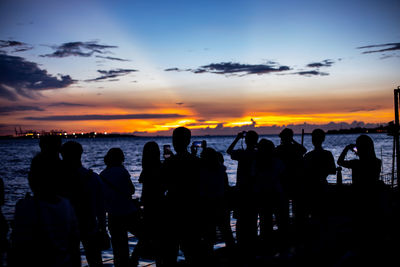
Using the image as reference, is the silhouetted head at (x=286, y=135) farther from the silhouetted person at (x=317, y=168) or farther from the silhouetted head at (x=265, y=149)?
the silhouetted head at (x=265, y=149)

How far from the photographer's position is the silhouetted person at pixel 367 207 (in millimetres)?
3812

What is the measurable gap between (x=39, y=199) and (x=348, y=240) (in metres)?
4.16

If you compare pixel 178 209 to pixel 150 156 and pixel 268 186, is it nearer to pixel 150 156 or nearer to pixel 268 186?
pixel 150 156

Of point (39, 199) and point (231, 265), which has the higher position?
point (39, 199)

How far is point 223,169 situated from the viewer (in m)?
6.04

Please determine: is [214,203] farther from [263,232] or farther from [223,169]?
[263,232]

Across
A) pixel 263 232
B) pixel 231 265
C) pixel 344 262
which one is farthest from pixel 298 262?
pixel 263 232

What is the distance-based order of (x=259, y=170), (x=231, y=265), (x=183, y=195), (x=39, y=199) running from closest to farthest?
(x=39, y=199)
(x=183, y=195)
(x=231, y=265)
(x=259, y=170)

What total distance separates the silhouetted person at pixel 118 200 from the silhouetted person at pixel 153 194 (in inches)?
24.7

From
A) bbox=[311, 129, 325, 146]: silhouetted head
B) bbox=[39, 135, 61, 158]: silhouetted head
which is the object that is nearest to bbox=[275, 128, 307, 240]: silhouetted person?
bbox=[311, 129, 325, 146]: silhouetted head

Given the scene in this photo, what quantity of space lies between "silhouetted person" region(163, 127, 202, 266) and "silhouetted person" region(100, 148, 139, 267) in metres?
1.14

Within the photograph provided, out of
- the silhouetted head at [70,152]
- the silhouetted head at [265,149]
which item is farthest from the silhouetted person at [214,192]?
the silhouetted head at [70,152]

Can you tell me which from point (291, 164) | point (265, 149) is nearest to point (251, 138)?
point (265, 149)

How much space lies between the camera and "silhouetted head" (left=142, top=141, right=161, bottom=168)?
173 inches
